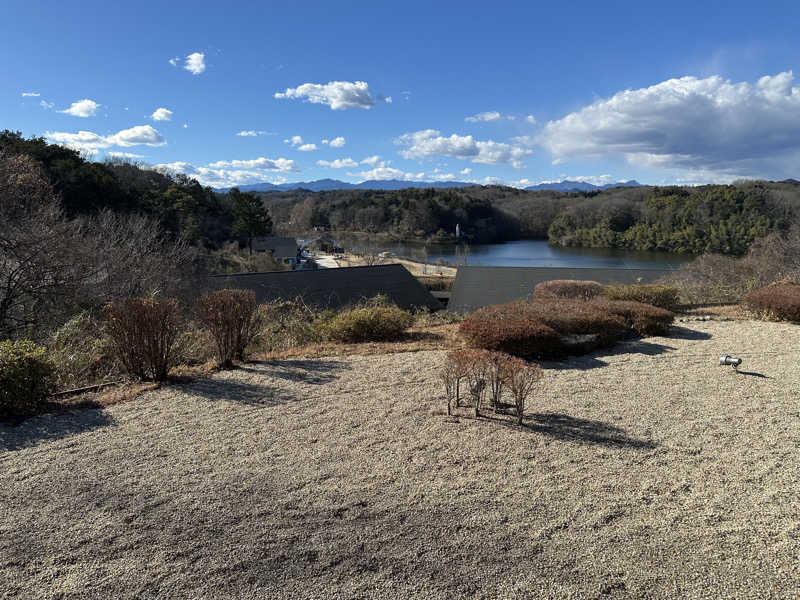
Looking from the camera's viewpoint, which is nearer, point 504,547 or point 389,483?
point 504,547

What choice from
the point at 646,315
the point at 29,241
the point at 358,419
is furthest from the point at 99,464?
the point at 646,315

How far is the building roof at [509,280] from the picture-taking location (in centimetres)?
1716

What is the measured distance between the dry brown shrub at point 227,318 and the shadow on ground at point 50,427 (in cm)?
171

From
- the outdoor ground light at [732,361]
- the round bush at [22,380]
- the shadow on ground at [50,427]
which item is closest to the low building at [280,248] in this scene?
the round bush at [22,380]

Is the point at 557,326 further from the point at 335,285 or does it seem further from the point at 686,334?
the point at 335,285

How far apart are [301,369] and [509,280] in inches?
536

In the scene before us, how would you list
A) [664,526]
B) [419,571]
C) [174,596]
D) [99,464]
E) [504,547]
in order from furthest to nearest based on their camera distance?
[99,464]
[664,526]
[504,547]
[419,571]
[174,596]

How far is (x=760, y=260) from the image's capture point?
15.5 meters

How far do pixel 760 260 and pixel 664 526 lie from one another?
1617 cm

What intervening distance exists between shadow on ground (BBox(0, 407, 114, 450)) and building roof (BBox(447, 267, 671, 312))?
12.7 metres

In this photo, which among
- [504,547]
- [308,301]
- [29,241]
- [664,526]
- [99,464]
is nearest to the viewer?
[504,547]

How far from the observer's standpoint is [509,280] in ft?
61.1

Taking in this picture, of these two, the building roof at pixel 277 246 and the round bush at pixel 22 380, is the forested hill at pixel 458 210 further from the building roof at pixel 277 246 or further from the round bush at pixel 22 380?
the round bush at pixel 22 380

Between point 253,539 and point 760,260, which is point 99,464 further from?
point 760,260
